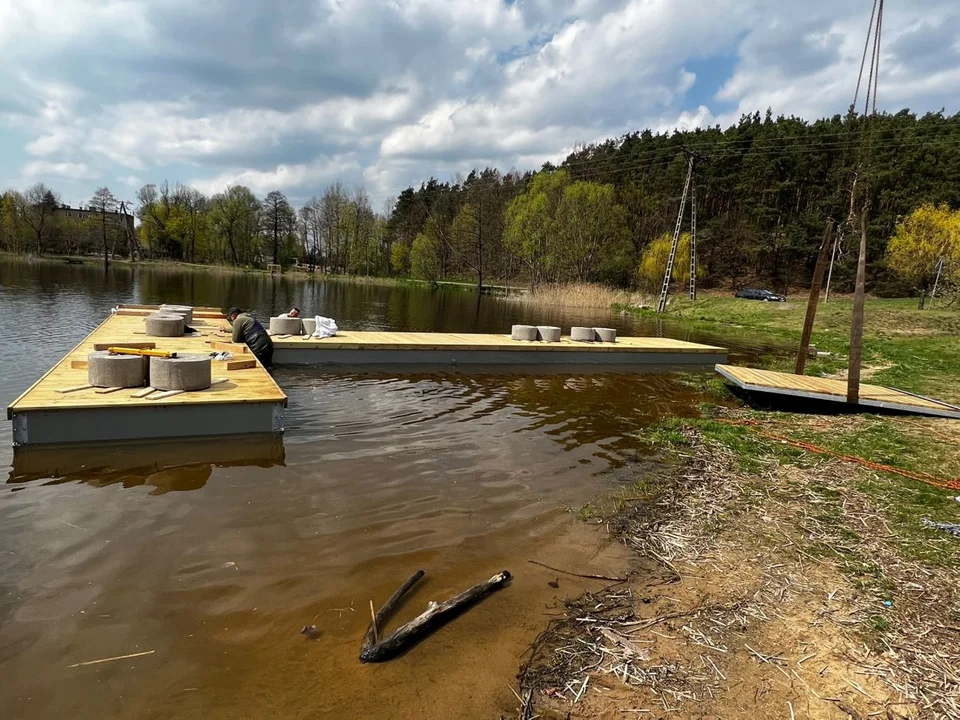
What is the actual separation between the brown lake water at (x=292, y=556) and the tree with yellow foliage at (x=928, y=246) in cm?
3822

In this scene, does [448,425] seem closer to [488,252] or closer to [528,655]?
[528,655]

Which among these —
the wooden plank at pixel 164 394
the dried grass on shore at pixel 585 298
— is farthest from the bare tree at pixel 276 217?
the wooden plank at pixel 164 394

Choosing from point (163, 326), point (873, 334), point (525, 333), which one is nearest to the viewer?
point (163, 326)

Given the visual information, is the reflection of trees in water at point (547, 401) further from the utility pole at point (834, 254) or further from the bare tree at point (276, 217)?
the bare tree at point (276, 217)

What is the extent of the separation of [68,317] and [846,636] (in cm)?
2361

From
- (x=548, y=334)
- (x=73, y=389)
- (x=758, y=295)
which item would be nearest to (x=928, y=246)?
(x=758, y=295)

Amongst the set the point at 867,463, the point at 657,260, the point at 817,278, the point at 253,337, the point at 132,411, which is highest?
the point at 657,260

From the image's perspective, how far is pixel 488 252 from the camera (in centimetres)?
6831

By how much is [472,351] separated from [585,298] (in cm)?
2770

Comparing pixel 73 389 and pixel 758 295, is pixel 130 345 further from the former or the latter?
pixel 758 295

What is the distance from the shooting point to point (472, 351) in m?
15.3

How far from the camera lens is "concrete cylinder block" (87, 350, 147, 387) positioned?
7715mm

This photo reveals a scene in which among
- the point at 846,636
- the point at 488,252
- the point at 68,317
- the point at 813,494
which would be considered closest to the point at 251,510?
the point at 846,636

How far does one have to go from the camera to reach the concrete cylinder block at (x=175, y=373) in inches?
308
